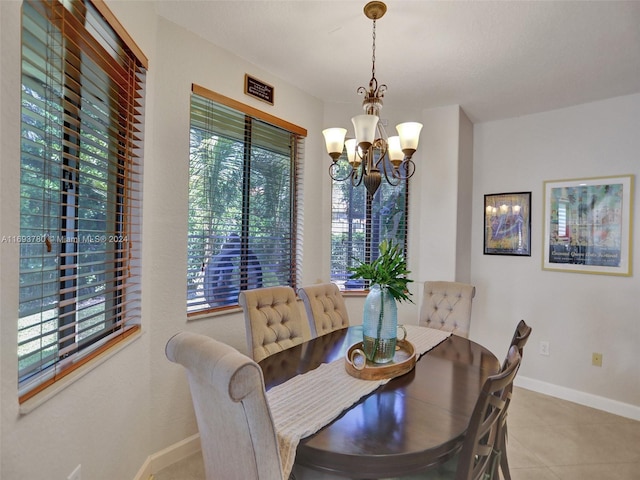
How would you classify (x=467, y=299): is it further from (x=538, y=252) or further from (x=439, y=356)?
(x=538, y=252)

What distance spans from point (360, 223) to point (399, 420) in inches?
87.5

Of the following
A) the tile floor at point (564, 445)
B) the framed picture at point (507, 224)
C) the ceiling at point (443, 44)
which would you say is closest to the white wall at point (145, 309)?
the ceiling at point (443, 44)

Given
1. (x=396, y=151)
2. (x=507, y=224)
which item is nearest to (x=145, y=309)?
(x=396, y=151)

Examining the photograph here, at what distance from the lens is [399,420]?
3.72ft

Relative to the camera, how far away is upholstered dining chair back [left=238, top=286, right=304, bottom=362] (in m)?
1.80

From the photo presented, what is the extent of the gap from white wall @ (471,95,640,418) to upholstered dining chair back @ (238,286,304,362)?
2292mm

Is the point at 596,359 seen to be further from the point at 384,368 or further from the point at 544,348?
the point at 384,368

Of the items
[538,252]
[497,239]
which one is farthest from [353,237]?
[538,252]

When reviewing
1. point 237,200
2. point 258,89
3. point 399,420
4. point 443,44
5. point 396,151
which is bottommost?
point 399,420

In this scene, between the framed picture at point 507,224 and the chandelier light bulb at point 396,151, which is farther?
the framed picture at point 507,224

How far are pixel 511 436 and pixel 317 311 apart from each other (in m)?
1.67

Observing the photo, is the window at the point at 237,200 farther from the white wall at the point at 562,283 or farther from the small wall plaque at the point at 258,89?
the white wall at the point at 562,283

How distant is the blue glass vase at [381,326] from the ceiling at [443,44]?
1.55 metres

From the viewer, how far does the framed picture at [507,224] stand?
3.20m
